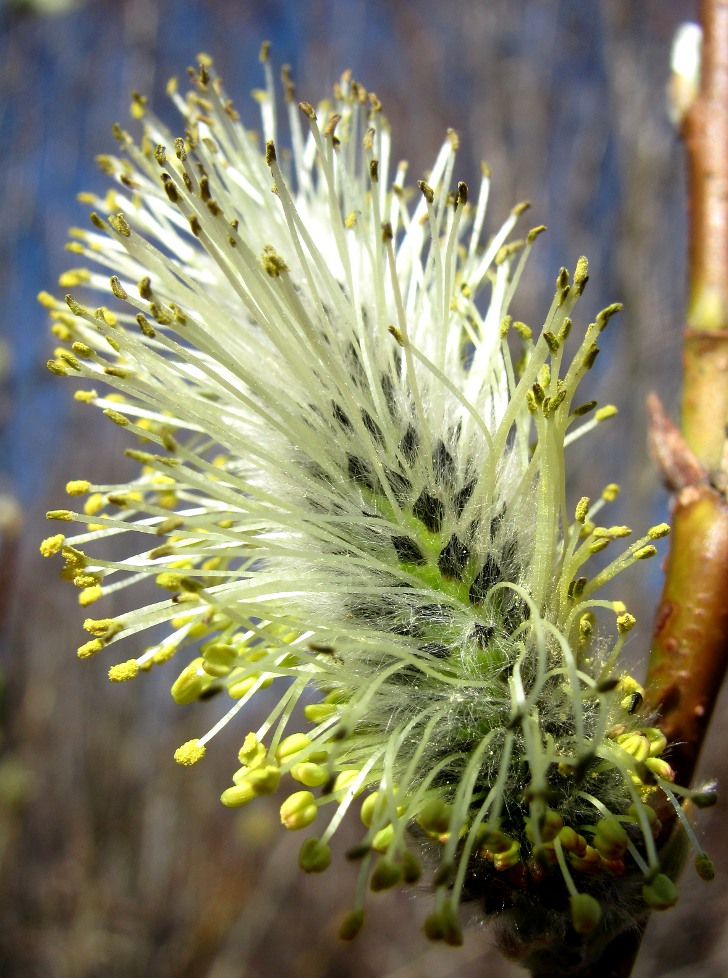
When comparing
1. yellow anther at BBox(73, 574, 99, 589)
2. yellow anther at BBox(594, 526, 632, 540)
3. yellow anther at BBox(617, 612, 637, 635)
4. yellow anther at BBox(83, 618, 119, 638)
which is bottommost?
yellow anther at BBox(83, 618, 119, 638)

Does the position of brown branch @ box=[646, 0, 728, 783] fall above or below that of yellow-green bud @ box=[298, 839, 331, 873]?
above

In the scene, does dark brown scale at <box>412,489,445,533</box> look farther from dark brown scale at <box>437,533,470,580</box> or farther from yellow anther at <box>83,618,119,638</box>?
yellow anther at <box>83,618,119,638</box>

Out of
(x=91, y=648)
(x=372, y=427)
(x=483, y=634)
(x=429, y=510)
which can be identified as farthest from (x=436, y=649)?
(x=91, y=648)

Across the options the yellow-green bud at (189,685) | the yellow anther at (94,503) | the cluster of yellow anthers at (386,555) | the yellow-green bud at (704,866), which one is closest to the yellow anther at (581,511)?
the cluster of yellow anthers at (386,555)

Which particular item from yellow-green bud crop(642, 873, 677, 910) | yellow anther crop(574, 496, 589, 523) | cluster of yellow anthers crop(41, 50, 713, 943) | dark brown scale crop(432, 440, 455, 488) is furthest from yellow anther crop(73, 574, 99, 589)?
yellow-green bud crop(642, 873, 677, 910)

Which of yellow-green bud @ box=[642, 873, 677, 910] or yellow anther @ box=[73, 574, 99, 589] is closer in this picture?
yellow-green bud @ box=[642, 873, 677, 910]

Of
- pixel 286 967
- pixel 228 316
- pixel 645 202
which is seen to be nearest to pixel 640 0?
pixel 645 202

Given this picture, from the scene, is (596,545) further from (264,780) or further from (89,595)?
(89,595)
